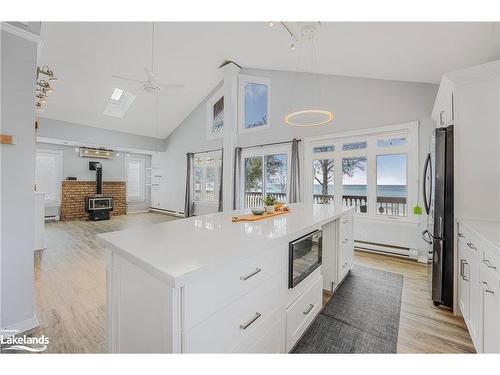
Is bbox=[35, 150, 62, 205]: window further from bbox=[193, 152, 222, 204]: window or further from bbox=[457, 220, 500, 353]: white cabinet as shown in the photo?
bbox=[457, 220, 500, 353]: white cabinet

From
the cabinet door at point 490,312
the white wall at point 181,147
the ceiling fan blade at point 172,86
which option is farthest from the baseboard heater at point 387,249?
the white wall at point 181,147

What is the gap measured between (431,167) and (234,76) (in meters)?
5.22

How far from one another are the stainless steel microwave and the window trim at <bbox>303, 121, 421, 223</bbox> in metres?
1.98

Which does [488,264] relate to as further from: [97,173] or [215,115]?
[97,173]

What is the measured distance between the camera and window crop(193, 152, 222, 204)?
6.97 m

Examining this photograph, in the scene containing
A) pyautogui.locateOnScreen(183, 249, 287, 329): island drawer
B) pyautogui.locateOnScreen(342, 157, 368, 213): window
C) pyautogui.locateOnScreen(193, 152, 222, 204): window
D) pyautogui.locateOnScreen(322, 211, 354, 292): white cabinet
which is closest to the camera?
pyautogui.locateOnScreen(183, 249, 287, 329): island drawer

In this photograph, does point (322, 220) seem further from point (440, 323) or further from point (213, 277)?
point (440, 323)

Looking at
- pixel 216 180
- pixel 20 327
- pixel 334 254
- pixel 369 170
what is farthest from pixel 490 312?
pixel 216 180

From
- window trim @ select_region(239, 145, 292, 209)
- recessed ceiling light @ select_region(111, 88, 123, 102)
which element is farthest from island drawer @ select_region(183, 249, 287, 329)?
recessed ceiling light @ select_region(111, 88, 123, 102)

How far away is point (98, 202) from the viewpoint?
725 centimetres

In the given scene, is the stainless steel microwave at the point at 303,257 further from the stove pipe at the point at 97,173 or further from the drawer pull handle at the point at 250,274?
the stove pipe at the point at 97,173

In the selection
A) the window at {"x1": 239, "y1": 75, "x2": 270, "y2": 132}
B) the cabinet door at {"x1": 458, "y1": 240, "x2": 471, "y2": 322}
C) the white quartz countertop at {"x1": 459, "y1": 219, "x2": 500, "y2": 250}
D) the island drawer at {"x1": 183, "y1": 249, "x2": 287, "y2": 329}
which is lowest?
the cabinet door at {"x1": 458, "y1": 240, "x2": 471, "y2": 322}

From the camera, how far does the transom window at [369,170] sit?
370 cm

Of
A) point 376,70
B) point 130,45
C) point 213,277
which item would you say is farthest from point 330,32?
point 130,45
